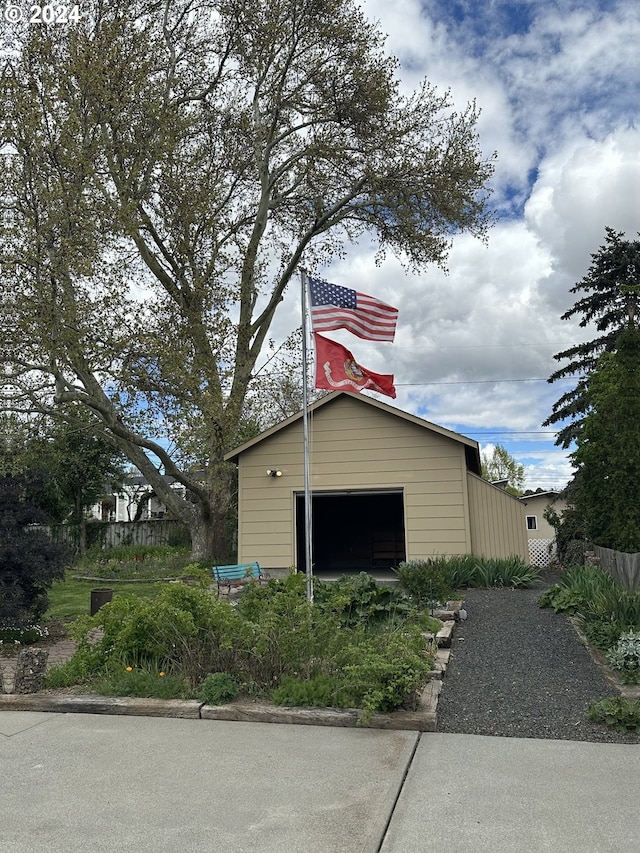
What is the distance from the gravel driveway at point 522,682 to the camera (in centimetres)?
498

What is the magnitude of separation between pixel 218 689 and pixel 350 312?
18.7 feet

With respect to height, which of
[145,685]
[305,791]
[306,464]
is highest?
[306,464]

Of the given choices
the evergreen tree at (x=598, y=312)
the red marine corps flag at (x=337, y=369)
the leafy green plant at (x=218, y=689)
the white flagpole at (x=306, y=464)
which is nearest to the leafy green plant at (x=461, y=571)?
the white flagpole at (x=306, y=464)

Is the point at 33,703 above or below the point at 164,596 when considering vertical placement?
below

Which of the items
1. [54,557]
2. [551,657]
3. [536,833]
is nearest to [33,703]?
[54,557]

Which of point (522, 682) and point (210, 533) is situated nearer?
point (522, 682)

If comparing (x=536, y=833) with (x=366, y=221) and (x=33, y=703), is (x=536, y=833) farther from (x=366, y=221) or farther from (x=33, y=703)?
(x=366, y=221)

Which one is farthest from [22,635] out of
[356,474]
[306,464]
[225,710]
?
[356,474]

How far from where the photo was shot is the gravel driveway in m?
4.98

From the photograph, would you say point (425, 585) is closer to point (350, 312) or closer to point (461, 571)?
point (461, 571)

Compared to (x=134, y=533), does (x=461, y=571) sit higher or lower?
lower

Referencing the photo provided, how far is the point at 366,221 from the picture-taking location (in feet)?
69.9

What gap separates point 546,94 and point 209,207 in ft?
29.1

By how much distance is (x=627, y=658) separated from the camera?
633cm
